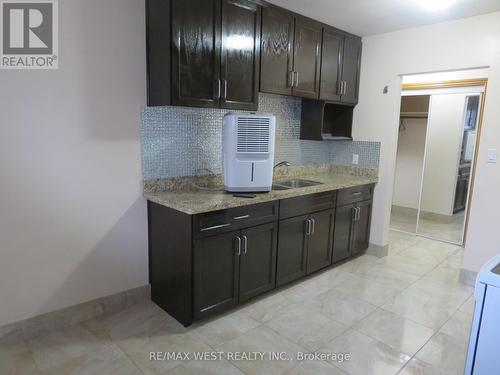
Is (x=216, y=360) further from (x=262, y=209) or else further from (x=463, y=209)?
(x=463, y=209)

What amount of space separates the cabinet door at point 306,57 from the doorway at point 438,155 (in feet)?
Result: 5.85

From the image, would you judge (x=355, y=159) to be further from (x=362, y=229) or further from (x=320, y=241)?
(x=320, y=241)

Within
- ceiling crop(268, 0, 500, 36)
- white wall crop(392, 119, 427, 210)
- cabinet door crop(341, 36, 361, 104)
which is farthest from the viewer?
white wall crop(392, 119, 427, 210)

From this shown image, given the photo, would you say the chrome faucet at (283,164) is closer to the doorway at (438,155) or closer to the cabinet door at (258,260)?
the cabinet door at (258,260)

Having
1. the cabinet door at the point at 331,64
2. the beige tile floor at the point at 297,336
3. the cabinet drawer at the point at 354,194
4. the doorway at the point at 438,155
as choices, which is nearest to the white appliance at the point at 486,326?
the beige tile floor at the point at 297,336

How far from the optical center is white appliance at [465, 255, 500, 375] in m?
1.12

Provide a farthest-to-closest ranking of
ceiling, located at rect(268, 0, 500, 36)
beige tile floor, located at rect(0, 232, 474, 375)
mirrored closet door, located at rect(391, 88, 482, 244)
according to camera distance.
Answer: mirrored closet door, located at rect(391, 88, 482, 244) → ceiling, located at rect(268, 0, 500, 36) → beige tile floor, located at rect(0, 232, 474, 375)

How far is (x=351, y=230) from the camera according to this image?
11.4ft

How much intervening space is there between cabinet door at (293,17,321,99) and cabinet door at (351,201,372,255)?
4.22ft

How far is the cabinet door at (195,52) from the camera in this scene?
2.18 metres

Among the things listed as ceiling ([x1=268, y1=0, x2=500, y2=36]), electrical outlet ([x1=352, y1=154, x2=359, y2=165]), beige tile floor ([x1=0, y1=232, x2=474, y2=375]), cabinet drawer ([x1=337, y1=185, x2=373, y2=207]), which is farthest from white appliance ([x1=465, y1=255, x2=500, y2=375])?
electrical outlet ([x1=352, y1=154, x2=359, y2=165])

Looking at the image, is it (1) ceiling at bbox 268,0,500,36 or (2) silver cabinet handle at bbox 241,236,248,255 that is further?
(1) ceiling at bbox 268,0,500,36

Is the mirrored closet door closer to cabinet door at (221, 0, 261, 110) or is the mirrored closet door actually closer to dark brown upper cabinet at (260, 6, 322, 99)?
dark brown upper cabinet at (260, 6, 322, 99)

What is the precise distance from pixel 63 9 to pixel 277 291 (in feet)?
8.29
